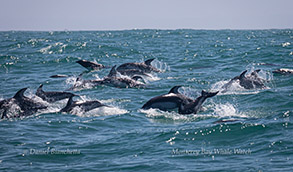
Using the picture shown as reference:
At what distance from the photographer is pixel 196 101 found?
49.4ft

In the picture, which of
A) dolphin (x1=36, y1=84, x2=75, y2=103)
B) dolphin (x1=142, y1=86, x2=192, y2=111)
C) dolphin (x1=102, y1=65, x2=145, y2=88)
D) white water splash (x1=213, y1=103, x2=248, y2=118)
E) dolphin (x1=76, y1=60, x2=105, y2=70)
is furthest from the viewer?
dolphin (x1=76, y1=60, x2=105, y2=70)

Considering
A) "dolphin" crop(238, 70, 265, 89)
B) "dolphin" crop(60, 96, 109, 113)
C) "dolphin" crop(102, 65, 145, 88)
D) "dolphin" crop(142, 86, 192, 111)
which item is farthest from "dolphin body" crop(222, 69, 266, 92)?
"dolphin" crop(60, 96, 109, 113)

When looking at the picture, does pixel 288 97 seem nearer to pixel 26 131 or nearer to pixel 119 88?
pixel 119 88

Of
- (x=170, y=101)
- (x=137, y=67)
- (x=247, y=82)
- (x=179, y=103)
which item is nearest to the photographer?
(x=179, y=103)

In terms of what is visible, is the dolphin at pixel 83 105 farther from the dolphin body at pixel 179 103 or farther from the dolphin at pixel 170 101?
the dolphin at pixel 170 101

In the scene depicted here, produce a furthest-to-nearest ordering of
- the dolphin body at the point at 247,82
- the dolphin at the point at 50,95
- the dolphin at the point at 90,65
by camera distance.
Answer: the dolphin at the point at 90,65 → the dolphin body at the point at 247,82 → the dolphin at the point at 50,95

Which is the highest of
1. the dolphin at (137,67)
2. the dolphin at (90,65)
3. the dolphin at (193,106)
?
the dolphin at (90,65)

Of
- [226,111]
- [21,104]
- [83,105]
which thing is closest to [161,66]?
[83,105]

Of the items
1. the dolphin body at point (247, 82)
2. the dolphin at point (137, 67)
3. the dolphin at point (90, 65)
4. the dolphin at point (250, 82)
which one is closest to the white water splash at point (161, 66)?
the dolphin at point (137, 67)

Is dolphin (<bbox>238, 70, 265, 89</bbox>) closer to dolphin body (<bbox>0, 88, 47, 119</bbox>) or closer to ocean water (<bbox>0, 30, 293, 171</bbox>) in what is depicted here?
ocean water (<bbox>0, 30, 293, 171</bbox>)

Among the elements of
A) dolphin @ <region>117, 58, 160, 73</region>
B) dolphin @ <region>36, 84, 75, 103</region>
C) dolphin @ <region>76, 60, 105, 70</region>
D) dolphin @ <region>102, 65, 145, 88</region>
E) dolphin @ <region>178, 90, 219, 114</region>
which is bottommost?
dolphin @ <region>178, 90, 219, 114</region>

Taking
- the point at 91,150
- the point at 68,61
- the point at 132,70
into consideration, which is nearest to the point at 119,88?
the point at 132,70

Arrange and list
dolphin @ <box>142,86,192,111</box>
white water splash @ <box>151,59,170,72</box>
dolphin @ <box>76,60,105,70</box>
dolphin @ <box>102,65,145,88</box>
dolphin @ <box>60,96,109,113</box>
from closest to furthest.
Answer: dolphin @ <box>142,86,192,111</box>
dolphin @ <box>60,96,109,113</box>
dolphin @ <box>102,65,145,88</box>
dolphin @ <box>76,60,105,70</box>
white water splash @ <box>151,59,170,72</box>

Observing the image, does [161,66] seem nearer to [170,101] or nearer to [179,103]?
[170,101]
